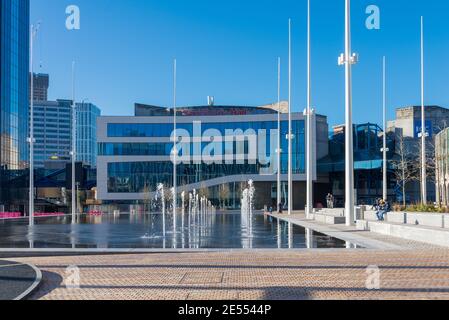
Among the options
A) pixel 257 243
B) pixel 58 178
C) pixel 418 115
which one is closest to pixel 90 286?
pixel 257 243

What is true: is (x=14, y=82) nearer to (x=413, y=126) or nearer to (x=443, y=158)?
(x=443, y=158)

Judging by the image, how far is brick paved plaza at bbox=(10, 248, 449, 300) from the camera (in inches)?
359

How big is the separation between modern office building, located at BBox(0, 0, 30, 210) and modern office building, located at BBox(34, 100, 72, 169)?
9555 centimetres

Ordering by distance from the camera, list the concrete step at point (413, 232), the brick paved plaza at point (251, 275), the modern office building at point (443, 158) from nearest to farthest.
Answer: the brick paved plaza at point (251, 275), the concrete step at point (413, 232), the modern office building at point (443, 158)

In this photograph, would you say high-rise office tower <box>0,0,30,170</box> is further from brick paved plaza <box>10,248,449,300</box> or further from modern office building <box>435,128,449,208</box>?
brick paved plaza <box>10,248,449,300</box>

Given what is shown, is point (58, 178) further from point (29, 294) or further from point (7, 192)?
point (29, 294)

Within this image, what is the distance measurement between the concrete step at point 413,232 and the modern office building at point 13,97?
45.8 meters

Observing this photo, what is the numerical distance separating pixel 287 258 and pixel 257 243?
525 centimetres

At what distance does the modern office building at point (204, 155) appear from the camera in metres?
71.2

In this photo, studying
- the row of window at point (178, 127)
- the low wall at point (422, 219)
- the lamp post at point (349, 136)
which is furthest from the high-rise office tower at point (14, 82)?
the low wall at point (422, 219)

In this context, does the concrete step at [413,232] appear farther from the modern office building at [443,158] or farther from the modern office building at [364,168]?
the modern office building at [364,168]

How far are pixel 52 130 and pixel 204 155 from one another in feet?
341

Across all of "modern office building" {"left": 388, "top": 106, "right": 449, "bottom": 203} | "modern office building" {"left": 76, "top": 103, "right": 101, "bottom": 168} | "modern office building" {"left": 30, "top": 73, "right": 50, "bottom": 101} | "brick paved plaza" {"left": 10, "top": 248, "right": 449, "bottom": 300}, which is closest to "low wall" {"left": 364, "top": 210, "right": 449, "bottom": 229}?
"brick paved plaza" {"left": 10, "top": 248, "right": 449, "bottom": 300}
